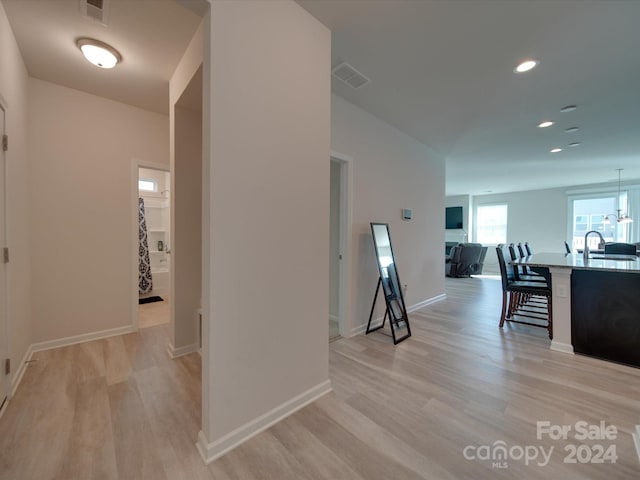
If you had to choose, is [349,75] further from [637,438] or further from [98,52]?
[637,438]

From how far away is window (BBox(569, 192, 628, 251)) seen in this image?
24.5 ft

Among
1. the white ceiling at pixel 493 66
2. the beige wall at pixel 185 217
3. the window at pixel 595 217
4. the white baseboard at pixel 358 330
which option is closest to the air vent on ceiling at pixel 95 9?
the beige wall at pixel 185 217

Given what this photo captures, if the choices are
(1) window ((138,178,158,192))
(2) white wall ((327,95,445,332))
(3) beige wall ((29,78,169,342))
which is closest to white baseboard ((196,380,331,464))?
(2) white wall ((327,95,445,332))

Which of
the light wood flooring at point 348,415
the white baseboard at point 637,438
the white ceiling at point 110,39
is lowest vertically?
the light wood flooring at point 348,415

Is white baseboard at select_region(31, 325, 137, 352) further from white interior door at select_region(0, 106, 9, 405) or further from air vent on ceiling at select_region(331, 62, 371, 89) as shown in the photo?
air vent on ceiling at select_region(331, 62, 371, 89)

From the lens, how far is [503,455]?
4.77ft

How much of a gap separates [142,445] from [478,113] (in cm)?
453

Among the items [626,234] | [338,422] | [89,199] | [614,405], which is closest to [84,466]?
[338,422]

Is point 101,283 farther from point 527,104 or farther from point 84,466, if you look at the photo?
point 527,104

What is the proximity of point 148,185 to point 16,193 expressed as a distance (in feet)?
12.7

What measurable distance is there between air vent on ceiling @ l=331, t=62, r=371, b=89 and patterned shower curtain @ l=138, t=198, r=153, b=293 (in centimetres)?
444

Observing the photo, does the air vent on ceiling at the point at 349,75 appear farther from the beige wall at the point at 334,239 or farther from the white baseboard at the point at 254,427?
the white baseboard at the point at 254,427

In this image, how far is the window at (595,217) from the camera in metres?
7.46

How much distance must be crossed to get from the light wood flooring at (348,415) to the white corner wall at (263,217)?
0.24 metres
